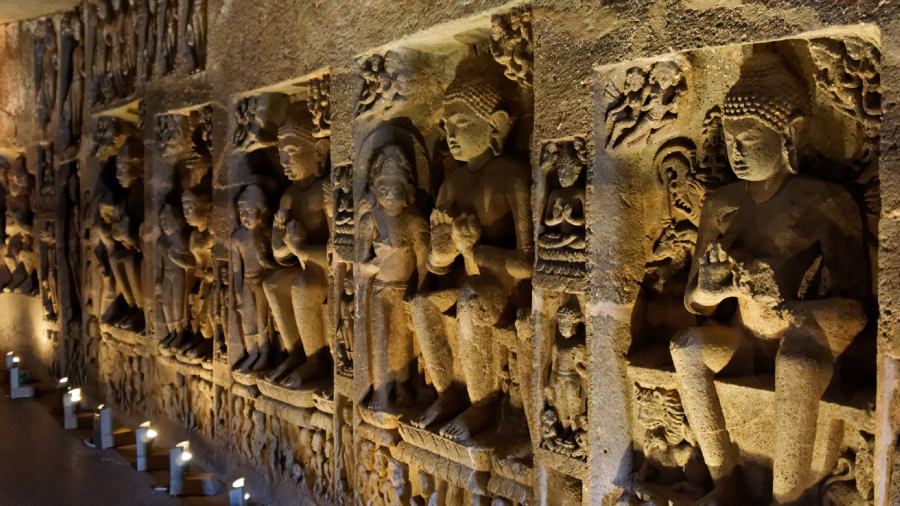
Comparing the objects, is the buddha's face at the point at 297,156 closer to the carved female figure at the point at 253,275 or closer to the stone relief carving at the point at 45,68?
the carved female figure at the point at 253,275

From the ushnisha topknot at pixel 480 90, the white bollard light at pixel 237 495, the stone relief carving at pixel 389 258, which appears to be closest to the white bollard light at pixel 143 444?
the white bollard light at pixel 237 495

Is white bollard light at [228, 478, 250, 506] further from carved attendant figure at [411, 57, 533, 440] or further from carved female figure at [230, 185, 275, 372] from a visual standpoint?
carved attendant figure at [411, 57, 533, 440]

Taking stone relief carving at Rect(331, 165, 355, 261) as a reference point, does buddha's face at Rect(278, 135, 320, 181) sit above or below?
above

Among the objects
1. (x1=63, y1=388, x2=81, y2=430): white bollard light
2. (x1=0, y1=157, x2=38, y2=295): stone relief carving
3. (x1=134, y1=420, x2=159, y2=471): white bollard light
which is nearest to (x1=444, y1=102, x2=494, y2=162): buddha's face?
(x1=134, y1=420, x2=159, y2=471): white bollard light

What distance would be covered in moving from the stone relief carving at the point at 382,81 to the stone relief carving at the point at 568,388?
163 cm

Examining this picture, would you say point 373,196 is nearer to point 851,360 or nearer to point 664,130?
point 664,130

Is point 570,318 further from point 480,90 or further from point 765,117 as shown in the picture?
point 480,90

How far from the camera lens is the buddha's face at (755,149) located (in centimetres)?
248

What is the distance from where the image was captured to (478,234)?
3.47 metres

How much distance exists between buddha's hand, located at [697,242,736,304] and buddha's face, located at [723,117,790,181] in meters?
0.30

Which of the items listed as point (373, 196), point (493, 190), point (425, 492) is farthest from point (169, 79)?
point (425, 492)

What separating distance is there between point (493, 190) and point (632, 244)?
84 cm

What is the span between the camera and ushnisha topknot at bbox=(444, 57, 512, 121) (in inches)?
138

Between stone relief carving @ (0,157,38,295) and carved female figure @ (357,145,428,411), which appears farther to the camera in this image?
stone relief carving @ (0,157,38,295)
